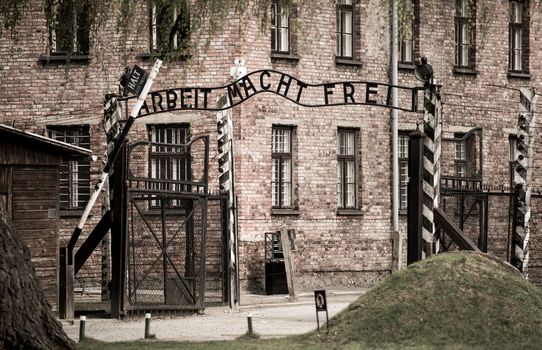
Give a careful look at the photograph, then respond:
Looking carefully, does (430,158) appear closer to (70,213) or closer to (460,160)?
(70,213)

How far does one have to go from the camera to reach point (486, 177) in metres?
42.4

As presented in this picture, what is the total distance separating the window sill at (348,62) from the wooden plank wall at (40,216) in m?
13.7

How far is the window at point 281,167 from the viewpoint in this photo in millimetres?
38156

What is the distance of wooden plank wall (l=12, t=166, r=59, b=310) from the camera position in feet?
87.7

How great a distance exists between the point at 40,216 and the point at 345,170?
1394 centimetres

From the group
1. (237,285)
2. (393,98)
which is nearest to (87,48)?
(393,98)

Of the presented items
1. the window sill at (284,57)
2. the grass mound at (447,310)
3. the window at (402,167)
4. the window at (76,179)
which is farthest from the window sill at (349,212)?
the grass mound at (447,310)

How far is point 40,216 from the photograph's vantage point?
27.0 metres

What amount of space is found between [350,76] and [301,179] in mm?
2982

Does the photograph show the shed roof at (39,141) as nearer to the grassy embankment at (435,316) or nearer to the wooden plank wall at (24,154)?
the wooden plank wall at (24,154)

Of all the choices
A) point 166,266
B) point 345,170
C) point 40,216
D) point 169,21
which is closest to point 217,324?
point 166,266

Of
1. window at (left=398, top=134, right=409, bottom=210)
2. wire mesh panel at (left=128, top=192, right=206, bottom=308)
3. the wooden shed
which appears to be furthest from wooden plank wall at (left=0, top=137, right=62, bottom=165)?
window at (left=398, top=134, right=409, bottom=210)

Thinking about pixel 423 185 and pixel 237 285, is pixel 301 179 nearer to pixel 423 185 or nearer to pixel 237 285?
pixel 237 285

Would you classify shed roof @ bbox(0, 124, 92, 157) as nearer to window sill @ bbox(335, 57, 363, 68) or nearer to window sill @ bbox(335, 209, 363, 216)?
window sill @ bbox(335, 209, 363, 216)
